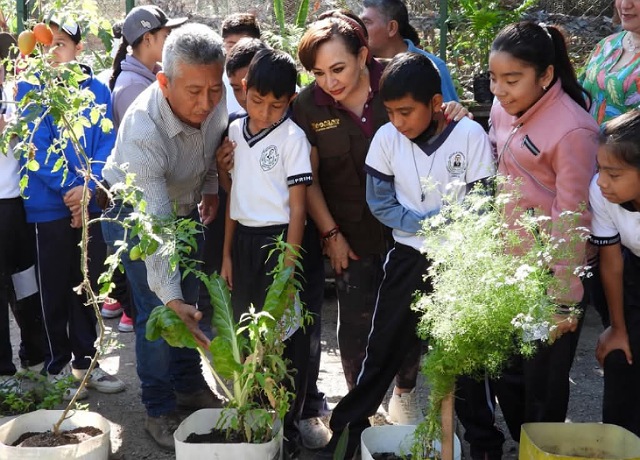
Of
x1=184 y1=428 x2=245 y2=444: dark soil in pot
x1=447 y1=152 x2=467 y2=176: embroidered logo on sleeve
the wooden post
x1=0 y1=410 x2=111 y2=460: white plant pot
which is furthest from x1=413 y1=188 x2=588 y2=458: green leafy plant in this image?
x1=0 y1=410 x2=111 y2=460: white plant pot

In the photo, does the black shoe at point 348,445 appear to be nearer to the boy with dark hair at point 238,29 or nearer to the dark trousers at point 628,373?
the dark trousers at point 628,373

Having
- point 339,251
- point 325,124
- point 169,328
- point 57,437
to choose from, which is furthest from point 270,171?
point 57,437

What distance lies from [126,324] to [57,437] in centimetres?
209

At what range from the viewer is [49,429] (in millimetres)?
3504

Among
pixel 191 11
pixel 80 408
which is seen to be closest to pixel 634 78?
pixel 80 408

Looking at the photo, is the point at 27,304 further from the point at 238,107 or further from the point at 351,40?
the point at 351,40

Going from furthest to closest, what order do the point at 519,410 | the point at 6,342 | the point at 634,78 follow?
the point at 6,342 → the point at 634,78 → the point at 519,410

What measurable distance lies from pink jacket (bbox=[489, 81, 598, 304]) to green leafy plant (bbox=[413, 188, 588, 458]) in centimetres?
32

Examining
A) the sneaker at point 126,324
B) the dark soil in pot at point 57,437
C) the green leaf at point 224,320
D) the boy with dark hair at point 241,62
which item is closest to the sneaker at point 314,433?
the green leaf at point 224,320

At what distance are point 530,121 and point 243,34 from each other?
2.25 meters

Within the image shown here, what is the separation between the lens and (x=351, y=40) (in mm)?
3643

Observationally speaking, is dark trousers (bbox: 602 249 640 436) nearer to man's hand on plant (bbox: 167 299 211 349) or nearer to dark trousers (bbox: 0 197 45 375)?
man's hand on plant (bbox: 167 299 211 349)

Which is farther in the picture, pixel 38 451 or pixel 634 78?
pixel 634 78

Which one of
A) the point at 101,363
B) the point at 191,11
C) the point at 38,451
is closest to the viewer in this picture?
the point at 38,451
